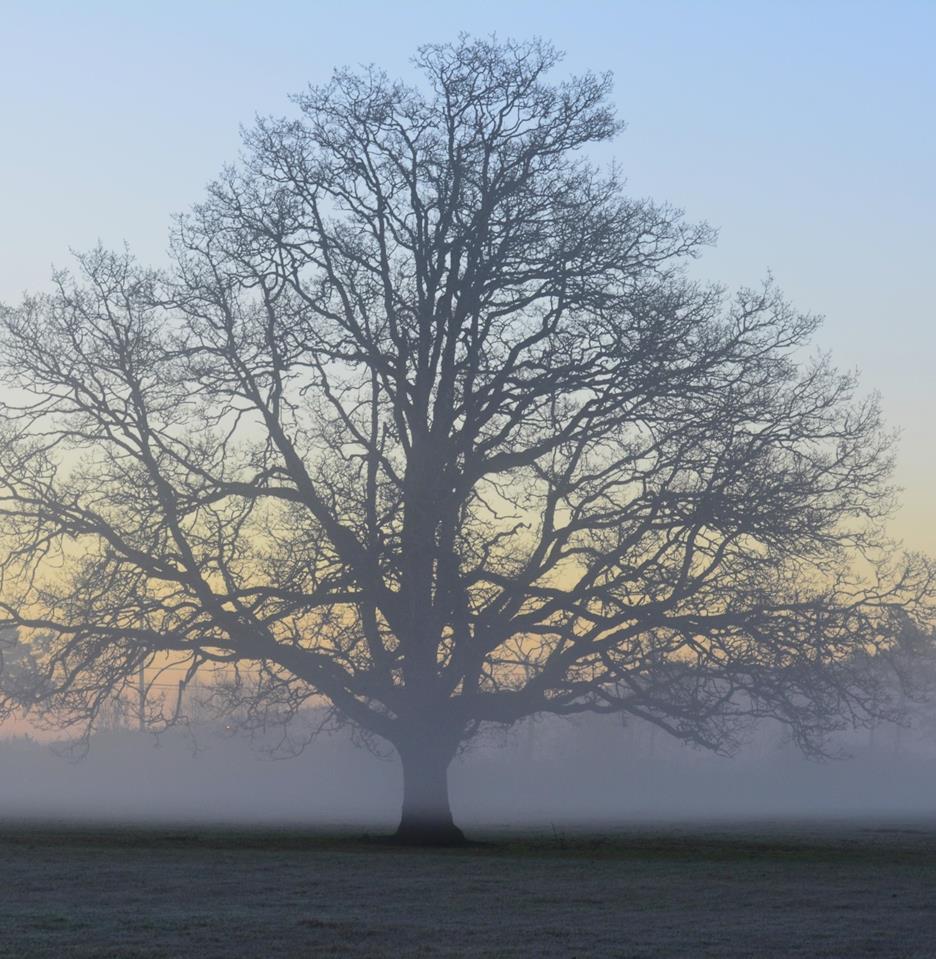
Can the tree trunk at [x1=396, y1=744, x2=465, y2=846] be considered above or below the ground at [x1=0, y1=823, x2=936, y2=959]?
above

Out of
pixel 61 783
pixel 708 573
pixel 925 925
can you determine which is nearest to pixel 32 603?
pixel 708 573

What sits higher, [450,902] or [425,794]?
[425,794]

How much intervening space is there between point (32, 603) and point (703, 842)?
1380 centimetres

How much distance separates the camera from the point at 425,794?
93.0 feet

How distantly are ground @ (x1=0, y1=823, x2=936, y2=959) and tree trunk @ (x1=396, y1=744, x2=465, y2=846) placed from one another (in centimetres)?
212

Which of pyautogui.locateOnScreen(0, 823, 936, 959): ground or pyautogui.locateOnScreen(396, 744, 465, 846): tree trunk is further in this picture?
pyautogui.locateOnScreen(396, 744, 465, 846): tree trunk

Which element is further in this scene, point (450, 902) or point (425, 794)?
point (425, 794)

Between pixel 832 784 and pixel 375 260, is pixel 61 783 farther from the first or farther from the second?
pixel 375 260

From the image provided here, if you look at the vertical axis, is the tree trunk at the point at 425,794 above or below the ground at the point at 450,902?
above

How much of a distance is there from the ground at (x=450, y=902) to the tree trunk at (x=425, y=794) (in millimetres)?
2124

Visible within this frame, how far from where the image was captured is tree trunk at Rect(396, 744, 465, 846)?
27.9m

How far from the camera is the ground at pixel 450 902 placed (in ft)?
45.6

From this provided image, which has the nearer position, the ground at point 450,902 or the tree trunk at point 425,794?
the ground at point 450,902

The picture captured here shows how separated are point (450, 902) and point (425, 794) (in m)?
11.3
